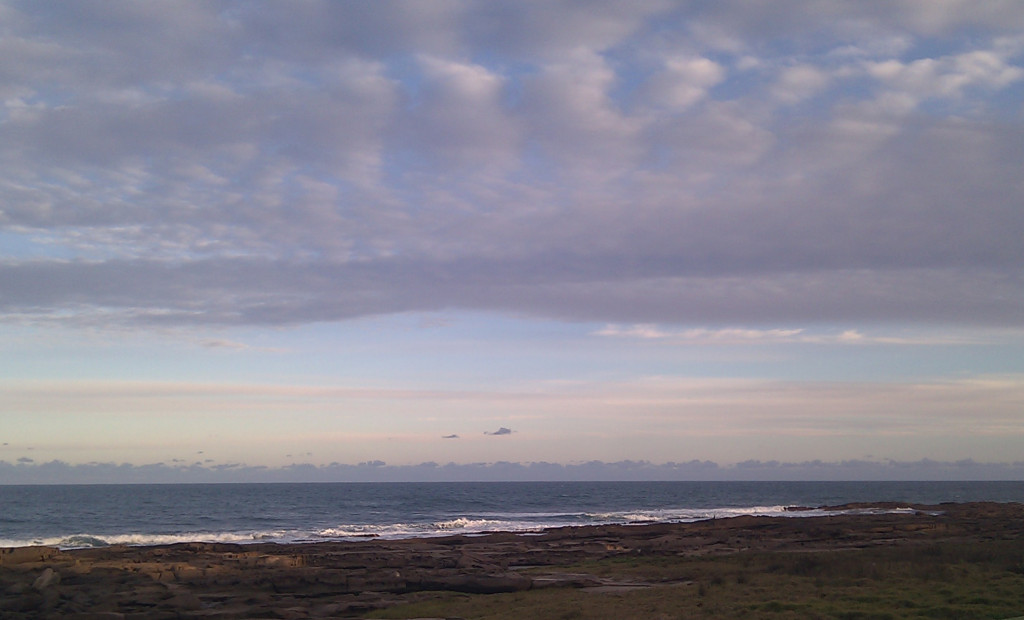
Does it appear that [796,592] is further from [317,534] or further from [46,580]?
[317,534]

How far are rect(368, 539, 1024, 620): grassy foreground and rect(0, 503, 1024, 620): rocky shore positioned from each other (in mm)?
1374

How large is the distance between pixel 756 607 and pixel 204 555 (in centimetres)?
2362

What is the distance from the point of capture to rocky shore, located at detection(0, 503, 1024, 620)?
19656 mm

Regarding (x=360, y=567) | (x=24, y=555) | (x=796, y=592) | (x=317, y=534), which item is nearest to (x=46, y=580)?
(x=24, y=555)

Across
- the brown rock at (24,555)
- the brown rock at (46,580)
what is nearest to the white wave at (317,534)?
the brown rock at (24,555)

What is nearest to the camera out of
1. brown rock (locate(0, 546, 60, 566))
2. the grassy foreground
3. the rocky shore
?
the grassy foreground

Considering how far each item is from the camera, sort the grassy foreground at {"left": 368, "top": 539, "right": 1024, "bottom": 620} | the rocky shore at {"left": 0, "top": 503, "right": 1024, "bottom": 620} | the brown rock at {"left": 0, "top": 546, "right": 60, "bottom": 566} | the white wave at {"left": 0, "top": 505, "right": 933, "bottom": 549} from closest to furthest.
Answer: the grassy foreground at {"left": 368, "top": 539, "right": 1024, "bottom": 620} < the rocky shore at {"left": 0, "top": 503, "right": 1024, "bottom": 620} < the brown rock at {"left": 0, "top": 546, "right": 60, "bottom": 566} < the white wave at {"left": 0, "top": 505, "right": 933, "bottom": 549}

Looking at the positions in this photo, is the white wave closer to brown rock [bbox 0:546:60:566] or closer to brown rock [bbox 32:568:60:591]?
brown rock [bbox 0:546:60:566]

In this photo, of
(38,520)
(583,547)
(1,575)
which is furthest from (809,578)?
(38,520)

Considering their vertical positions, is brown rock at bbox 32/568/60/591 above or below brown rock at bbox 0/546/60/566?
above

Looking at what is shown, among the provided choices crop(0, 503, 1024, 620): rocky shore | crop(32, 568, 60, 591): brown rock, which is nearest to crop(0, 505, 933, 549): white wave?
crop(0, 503, 1024, 620): rocky shore

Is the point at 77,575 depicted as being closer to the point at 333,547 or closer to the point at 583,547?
the point at 333,547

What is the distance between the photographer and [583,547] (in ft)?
114

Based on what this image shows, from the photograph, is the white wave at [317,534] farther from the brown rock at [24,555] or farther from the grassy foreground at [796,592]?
the grassy foreground at [796,592]
